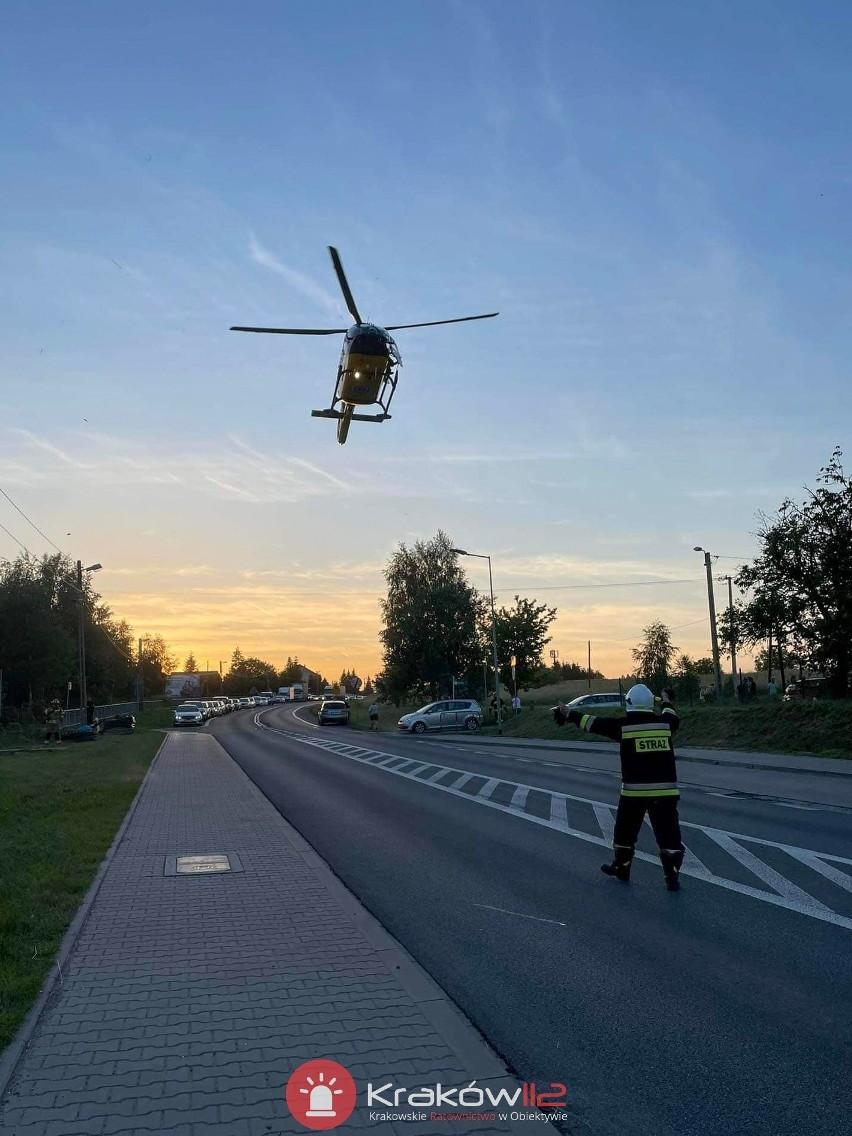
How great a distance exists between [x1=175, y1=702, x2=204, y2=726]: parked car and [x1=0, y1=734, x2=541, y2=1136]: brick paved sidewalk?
54824 mm

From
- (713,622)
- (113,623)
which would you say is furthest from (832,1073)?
(113,623)

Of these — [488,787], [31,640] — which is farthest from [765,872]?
[31,640]

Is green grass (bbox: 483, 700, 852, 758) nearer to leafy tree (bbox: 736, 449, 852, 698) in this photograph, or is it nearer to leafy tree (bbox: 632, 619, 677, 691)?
leafy tree (bbox: 736, 449, 852, 698)

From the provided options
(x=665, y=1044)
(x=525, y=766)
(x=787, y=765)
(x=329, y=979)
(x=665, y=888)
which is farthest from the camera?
(x=525, y=766)

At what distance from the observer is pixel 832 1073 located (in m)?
4.43

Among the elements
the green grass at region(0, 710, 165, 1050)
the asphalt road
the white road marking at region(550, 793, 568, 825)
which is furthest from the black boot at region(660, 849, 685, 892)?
the green grass at region(0, 710, 165, 1050)

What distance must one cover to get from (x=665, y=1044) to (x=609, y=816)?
351 inches

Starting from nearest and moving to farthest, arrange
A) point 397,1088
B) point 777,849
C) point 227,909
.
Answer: point 397,1088 → point 227,909 → point 777,849

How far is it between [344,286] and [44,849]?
11681mm

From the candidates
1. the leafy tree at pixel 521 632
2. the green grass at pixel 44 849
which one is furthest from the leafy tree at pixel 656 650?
the green grass at pixel 44 849

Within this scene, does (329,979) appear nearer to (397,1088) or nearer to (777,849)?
(397,1088)

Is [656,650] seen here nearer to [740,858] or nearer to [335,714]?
[335,714]

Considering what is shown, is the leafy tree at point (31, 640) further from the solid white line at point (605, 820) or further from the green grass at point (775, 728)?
the solid white line at point (605, 820)

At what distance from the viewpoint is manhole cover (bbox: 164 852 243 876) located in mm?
9695
